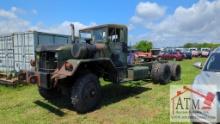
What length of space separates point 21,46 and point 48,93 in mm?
6022

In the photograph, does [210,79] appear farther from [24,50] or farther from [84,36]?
[24,50]

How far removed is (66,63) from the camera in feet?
23.3

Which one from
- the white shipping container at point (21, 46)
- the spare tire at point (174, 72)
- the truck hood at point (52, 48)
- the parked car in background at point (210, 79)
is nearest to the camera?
the parked car in background at point (210, 79)

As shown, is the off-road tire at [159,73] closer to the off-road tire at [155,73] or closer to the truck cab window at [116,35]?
the off-road tire at [155,73]

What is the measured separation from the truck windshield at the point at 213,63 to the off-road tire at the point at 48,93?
466 cm

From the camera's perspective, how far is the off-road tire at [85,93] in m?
7.08

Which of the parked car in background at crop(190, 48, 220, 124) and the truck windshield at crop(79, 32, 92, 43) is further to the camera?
the truck windshield at crop(79, 32, 92, 43)

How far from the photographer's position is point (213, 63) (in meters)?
6.34

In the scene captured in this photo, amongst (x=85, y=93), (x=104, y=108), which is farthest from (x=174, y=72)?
(x=85, y=93)

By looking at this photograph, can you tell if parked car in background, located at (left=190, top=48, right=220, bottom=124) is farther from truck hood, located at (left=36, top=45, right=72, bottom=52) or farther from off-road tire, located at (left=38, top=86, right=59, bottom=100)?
off-road tire, located at (left=38, top=86, right=59, bottom=100)

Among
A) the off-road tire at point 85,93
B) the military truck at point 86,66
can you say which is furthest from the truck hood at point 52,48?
Result: the off-road tire at point 85,93

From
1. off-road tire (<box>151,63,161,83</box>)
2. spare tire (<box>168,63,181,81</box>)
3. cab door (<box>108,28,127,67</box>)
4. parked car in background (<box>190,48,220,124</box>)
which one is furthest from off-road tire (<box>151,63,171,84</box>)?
parked car in background (<box>190,48,220,124</box>)

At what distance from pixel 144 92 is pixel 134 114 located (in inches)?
111

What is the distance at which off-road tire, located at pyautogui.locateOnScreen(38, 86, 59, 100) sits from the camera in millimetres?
8586
